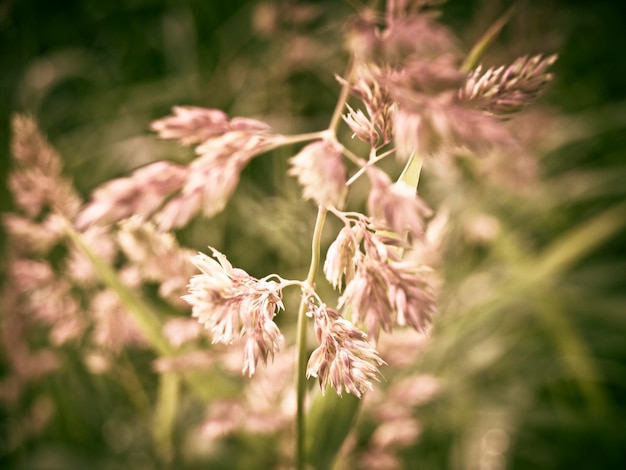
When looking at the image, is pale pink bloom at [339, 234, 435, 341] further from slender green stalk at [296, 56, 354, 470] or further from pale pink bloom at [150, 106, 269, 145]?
pale pink bloom at [150, 106, 269, 145]

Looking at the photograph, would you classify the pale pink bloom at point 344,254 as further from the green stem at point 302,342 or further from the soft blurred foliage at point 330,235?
the soft blurred foliage at point 330,235

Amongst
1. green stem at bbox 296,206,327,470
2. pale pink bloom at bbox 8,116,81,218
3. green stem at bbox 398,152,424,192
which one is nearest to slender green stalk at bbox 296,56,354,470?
green stem at bbox 296,206,327,470

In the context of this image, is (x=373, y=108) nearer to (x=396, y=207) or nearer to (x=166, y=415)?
(x=396, y=207)

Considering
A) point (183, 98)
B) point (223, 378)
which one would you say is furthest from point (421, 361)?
point (183, 98)

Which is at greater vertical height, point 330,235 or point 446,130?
point 446,130

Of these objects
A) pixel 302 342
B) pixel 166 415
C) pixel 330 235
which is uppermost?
pixel 302 342

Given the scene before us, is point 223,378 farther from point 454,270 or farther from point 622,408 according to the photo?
point 622,408

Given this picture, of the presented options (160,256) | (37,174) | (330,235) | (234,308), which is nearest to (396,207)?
(234,308)
